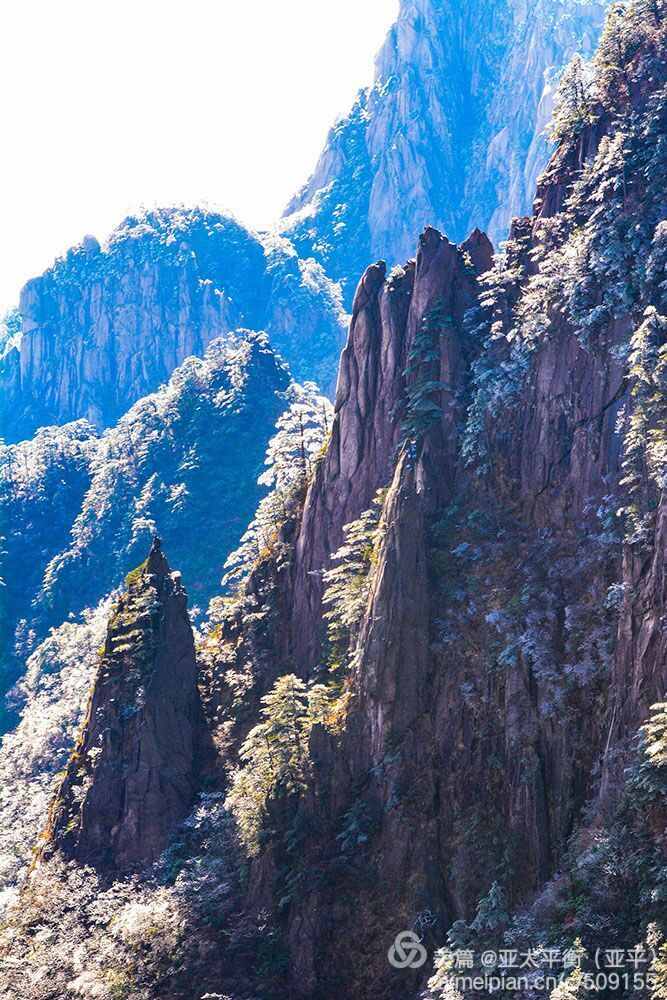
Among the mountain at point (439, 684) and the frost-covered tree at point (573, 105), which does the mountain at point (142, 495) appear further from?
the frost-covered tree at point (573, 105)

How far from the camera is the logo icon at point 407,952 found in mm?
41781

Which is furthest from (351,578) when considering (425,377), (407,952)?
(407,952)

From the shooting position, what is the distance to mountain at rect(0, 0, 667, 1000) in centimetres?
3900

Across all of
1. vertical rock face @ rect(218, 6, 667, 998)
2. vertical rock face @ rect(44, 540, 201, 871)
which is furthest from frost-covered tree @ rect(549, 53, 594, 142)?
vertical rock face @ rect(44, 540, 201, 871)

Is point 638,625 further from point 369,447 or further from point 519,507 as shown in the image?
point 369,447

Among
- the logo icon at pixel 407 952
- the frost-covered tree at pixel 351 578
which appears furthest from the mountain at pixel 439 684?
the frost-covered tree at pixel 351 578

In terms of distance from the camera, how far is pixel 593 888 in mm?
35844

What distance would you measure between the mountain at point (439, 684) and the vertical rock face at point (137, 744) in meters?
0.15

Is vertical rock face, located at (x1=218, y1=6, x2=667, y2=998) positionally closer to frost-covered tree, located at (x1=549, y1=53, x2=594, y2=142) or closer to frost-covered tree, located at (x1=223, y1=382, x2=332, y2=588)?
frost-covered tree, located at (x1=549, y1=53, x2=594, y2=142)

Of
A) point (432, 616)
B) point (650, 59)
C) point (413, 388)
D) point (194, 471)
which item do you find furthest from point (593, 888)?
point (194, 471)

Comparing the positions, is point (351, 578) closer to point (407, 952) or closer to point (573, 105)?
point (407, 952)

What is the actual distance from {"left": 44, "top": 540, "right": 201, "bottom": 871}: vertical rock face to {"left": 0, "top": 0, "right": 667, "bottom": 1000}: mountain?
0.50 ft

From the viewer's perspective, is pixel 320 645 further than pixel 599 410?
Yes

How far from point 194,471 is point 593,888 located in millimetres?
104914
